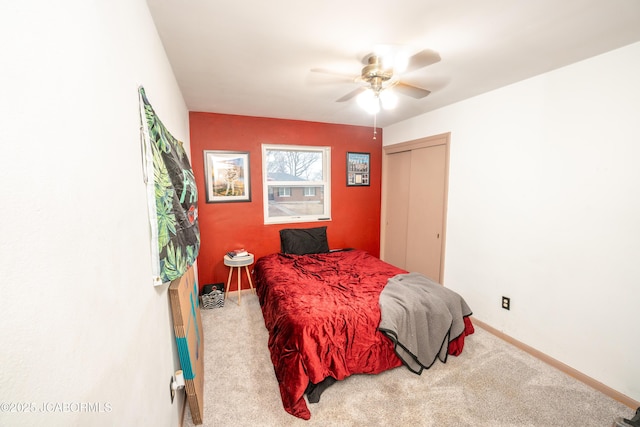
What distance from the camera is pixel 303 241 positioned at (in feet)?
12.1

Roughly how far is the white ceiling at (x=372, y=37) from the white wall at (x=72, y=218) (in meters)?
0.66

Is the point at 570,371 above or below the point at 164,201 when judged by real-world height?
below

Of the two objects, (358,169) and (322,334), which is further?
(358,169)

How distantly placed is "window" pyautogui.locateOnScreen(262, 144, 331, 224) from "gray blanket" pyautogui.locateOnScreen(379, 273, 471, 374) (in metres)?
2.01

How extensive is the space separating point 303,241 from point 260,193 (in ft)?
3.06

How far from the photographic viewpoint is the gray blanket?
2.03m

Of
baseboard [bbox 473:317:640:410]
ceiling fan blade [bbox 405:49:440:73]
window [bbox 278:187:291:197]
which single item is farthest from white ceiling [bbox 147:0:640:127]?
baseboard [bbox 473:317:640:410]

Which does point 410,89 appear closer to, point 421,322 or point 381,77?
point 381,77

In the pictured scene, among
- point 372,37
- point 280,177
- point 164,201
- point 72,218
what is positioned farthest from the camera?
point 280,177

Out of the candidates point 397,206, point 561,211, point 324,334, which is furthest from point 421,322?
point 397,206

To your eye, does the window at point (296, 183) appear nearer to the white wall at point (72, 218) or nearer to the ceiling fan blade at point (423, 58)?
the ceiling fan blade at point (423, 58)

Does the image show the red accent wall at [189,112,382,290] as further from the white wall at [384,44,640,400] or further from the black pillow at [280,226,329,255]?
the white wall at [384,44,640,400]

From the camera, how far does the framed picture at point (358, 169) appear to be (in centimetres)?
411

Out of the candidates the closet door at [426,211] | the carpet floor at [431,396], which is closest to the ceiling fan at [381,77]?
the closet door at [426,211]
